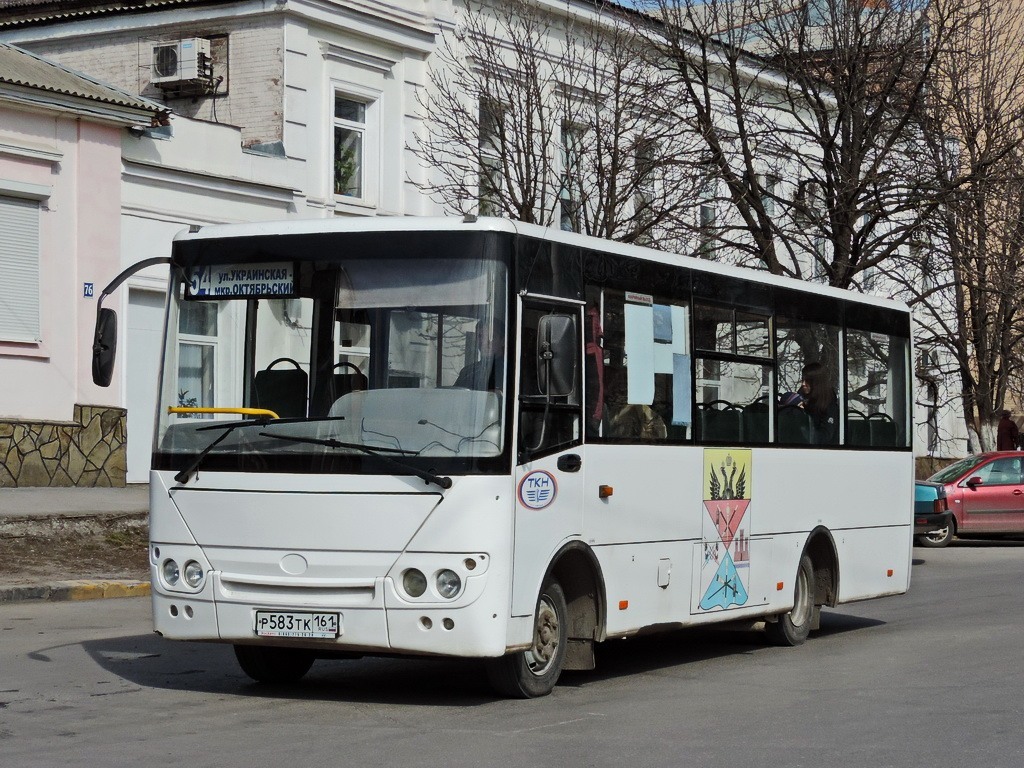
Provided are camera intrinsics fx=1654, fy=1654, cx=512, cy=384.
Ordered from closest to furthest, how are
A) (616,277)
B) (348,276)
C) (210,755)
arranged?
(210,755)
(348,276)
(616,277)

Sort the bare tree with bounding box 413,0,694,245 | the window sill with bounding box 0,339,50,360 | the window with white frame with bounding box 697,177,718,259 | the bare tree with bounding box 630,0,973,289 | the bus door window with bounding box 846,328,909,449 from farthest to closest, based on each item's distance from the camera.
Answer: the window with white frame with bounding box 697,177,718,259 < the bare tree with bounding box 630,0,973,289 < the bare tree with bounding box 413,0,694,245 < the window sill with bounding box 0,339,50,360 < the bus door window with bounding box 846,328,909,449

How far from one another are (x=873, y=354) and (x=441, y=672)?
16.9 feet

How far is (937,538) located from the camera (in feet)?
83.7

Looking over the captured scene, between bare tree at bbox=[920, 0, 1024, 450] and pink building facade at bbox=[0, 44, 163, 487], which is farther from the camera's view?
bare tree at bbox=[920, 0, 1024, 450]

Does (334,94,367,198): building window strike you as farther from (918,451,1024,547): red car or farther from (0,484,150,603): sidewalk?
(918,451,1024,547): red car

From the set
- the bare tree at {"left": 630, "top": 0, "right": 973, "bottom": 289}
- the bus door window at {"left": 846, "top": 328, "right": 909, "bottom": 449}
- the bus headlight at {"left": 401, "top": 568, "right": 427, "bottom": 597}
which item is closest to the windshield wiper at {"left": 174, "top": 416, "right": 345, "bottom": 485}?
the bus headlight at {"left": 401, "top": 568, "right": 427, "bottom": 597}

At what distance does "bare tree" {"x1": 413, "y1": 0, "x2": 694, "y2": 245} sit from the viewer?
2241cm

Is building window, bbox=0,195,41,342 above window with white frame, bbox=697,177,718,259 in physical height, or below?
below

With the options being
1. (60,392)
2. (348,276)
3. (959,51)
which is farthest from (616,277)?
(959,51)

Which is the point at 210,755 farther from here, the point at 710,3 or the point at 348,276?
the point at 710,3

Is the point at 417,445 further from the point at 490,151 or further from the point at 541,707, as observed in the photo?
the point at 490,151

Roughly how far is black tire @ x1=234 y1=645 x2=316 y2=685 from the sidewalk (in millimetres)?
5976

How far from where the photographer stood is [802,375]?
12.6m

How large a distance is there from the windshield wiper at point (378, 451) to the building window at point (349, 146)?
18.2 meters
